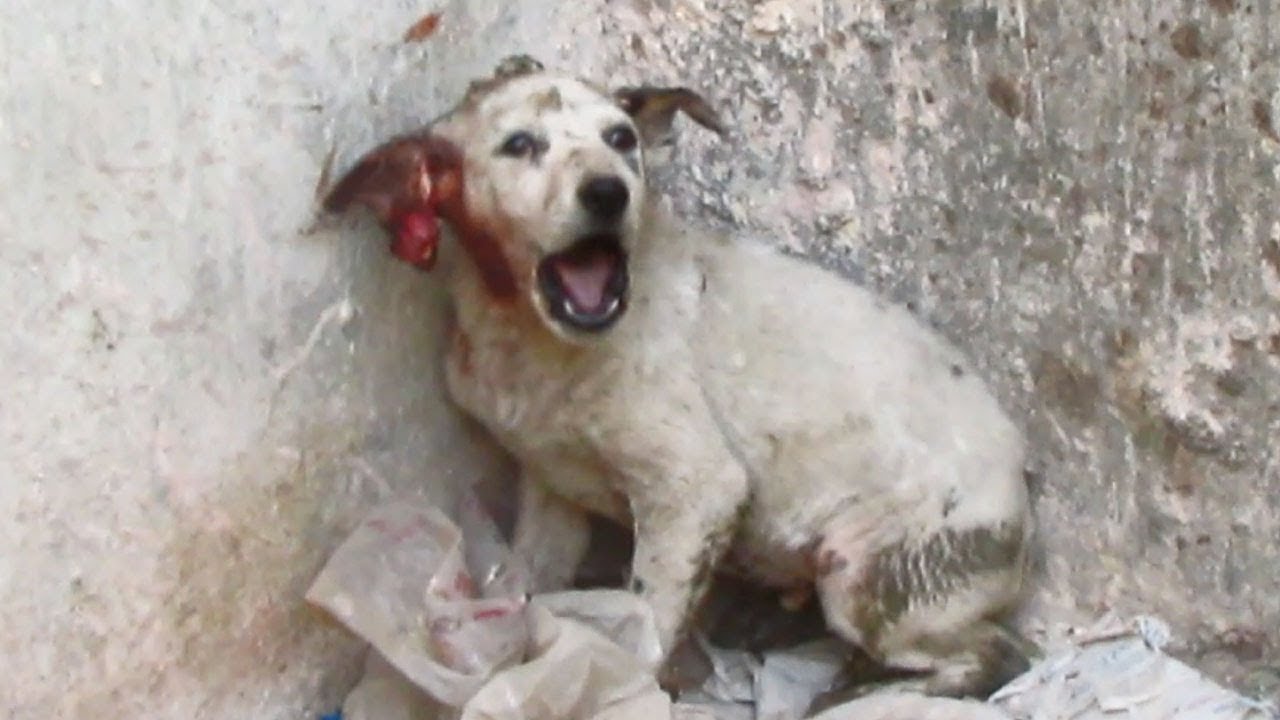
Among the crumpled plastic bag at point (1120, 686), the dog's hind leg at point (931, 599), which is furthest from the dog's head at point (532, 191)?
the crumpled plastic bag at point (1120, 686)

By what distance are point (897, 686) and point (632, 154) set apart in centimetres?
65

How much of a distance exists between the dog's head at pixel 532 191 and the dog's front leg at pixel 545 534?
1.04 ft

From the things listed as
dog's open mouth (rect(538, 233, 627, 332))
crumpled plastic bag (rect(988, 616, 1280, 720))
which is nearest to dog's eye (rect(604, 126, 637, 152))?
dog's open mouth (rect(538, 233, 627, 332))

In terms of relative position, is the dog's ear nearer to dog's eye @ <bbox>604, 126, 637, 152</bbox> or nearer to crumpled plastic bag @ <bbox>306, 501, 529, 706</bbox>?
dog's eye @ <bbox>604, 126, 637, 152</bbox>

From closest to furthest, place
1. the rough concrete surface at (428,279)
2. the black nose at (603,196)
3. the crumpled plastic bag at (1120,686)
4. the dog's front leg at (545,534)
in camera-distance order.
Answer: the rough concrete surface at (428,279) → the black nose at (603,196) → the crumpled plastic bag at (1120,686) → the dog's front leg at (545,534)

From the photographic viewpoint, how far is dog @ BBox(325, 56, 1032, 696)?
174cm

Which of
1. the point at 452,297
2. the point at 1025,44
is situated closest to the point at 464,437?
the point at 452,297

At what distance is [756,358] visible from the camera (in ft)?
6.02

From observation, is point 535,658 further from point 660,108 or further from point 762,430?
point 660,108

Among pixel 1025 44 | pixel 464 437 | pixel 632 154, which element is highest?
pixel 1025 44

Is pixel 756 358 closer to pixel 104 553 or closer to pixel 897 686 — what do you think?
pixel 897 686

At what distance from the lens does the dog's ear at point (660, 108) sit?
5.89 ft

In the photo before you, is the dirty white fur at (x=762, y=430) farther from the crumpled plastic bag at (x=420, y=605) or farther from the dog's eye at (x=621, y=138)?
the crumpled plastic bag at (x=420, y=605)

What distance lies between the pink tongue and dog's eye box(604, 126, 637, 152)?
12cm
